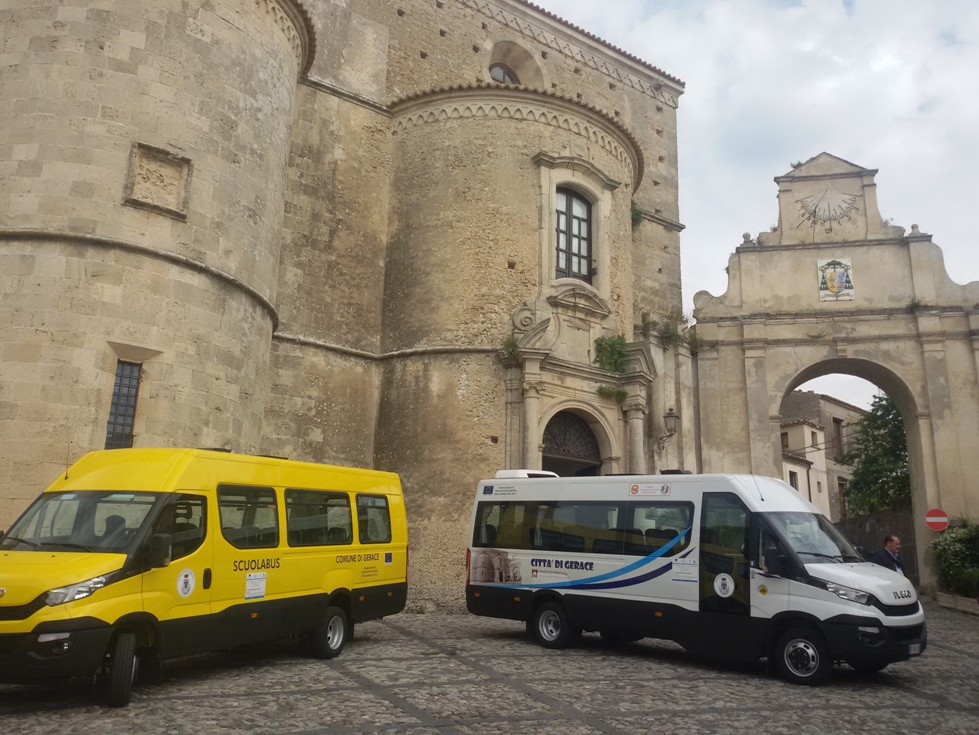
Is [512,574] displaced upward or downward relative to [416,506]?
downward

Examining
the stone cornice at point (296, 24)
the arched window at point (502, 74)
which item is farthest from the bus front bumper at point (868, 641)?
the arched window at point (502, 74)

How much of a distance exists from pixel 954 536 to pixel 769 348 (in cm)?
590

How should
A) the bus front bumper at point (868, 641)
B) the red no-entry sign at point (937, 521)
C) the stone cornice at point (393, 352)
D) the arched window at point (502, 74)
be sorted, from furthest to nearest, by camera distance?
the arched window at point (502, 74)
the red no-entry sign at point (937, 521)
the stone cornice at point (393, 352)
the bus front bumper at point (868, 641)

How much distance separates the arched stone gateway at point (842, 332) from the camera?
19484 mm

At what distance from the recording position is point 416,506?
555 inches

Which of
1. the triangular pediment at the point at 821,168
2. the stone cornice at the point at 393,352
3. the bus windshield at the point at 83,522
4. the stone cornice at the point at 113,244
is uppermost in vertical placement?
the triangular pediment at the point at 821,168

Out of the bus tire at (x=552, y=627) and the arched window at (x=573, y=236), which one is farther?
the arched window at (x=573, y=236)

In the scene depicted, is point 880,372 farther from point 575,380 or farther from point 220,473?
point 220,473

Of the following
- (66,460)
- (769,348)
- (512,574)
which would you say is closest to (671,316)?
(769,348)

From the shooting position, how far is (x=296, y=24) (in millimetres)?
13961

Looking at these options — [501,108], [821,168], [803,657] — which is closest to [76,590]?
[803,657]

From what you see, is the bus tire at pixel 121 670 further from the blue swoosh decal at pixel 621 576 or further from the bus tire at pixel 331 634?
the blue swoosh decal at pixel 621 576

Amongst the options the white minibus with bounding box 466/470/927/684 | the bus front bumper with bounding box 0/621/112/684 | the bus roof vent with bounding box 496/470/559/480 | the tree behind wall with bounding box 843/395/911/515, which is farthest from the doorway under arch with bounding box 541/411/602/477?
the tree behind wall with bounding box 843/395/911/515

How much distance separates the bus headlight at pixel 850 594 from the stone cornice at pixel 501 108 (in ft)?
35.9
